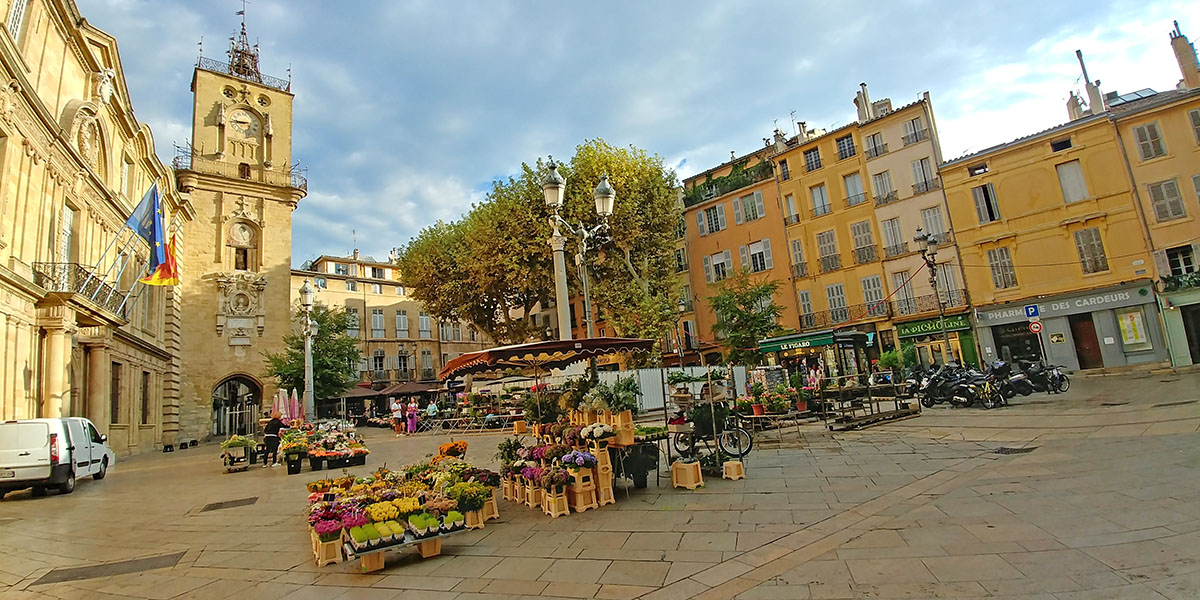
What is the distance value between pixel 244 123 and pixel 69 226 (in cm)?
1668

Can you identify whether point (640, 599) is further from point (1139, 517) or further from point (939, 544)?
point (1139, 517)

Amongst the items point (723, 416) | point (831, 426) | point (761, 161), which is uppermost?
point (761, 161)

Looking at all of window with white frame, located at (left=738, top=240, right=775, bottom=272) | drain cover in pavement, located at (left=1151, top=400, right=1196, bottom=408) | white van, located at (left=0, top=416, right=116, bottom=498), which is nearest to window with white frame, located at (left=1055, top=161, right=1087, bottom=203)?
window with white frame, located at (left=738, top=240, right=775, bottom=272)

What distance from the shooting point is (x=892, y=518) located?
5.33 m

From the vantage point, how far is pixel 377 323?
152ft

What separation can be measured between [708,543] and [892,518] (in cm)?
179

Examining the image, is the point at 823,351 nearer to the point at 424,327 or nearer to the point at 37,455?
the point at 37,455

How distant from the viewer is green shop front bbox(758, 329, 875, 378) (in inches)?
848

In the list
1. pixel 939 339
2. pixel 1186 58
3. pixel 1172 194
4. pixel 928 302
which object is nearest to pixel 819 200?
pixel 928 302

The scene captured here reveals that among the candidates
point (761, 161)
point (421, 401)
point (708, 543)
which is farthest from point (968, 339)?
point (421, 401)

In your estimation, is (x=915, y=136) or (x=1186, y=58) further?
(x=915, y=136)

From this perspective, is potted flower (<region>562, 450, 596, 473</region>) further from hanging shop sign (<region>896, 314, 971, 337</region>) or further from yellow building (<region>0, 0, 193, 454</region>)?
hanging shop sign (<region>896, 314, 971, 337</region>)

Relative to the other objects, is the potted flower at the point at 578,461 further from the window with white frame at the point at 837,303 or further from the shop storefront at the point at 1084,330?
the window with white frame at the point at 837,303

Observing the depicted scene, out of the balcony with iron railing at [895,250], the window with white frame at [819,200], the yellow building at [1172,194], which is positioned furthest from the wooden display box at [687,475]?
the window with white frame at [819,200]
